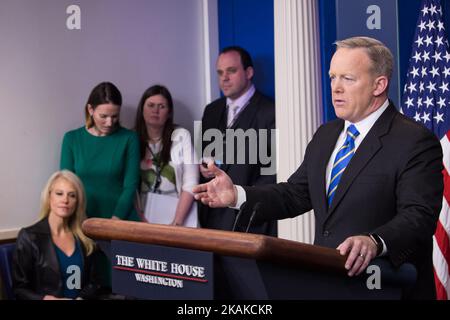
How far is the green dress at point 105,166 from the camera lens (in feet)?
16.8

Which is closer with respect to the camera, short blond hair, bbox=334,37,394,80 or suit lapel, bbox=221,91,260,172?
short blond hair, bbox=334,37,394,80

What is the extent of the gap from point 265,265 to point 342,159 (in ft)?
2.59

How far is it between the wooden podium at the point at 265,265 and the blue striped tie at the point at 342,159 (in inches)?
18.8

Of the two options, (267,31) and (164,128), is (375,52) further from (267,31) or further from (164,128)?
(267,31)

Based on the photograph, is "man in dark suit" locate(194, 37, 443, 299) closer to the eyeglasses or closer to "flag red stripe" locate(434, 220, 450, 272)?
"flag red stripe" locate(434, 220, 450, 272)

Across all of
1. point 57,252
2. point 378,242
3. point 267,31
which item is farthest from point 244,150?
point 378,242

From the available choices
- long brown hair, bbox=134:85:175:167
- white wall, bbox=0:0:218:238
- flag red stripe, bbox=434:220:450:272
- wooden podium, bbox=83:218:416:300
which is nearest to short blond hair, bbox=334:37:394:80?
wooden podium, bbox=83:218:416:300

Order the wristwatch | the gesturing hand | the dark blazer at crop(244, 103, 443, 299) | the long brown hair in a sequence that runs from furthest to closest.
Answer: the long brown hair → the gesturing hand → the dark blazer at crop(244, 103, 443, 299) → the wristwatch

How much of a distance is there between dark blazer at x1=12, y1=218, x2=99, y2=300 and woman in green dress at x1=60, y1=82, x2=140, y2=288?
633mm

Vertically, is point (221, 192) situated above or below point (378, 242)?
above

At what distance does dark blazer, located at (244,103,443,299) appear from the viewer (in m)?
2.20

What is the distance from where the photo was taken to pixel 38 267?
14.8 feet


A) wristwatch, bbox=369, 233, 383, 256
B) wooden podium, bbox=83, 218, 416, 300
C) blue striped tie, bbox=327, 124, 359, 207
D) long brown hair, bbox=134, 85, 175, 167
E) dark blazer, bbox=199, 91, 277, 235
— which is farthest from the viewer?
long brown hair, bbox=134, 85, 175, 167
